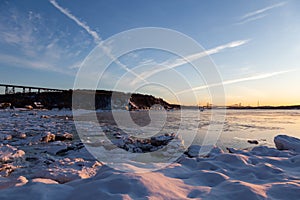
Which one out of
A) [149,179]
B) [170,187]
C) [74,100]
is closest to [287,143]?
[170,187]

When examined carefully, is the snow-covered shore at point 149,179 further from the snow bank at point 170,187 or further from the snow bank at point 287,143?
the snow bank at point 287,143

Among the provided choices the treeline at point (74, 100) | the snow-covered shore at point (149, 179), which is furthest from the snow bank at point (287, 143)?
the treeline at point (74, 100)

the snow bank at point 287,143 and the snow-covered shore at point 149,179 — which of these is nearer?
the snow-covered shore at point 149,179

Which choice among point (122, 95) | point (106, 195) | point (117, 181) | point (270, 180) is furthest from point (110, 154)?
point (122, 95)

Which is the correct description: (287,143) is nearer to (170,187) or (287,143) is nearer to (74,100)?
(170,187)

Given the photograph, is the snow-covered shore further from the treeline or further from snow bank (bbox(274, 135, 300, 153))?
the treeline

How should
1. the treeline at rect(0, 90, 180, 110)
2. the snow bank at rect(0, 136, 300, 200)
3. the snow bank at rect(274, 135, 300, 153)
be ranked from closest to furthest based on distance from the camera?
the snow bank at rect(0, 136, 300, 200)
the snow bank at rect(274, 135, 300, 153)
the treeline at rect(0, 90, 180, 110)

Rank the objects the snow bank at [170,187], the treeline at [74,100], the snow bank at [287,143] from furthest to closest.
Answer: the treeline at [74,100], the snow bank at [287,143], the snow bank at [170,187]

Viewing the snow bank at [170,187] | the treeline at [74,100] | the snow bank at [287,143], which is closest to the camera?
the snow bank at [170,187]

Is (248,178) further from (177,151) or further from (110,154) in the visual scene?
(110,154)

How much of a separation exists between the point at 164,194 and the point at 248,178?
2060mm

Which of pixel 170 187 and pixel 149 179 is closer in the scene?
pixel 170 187

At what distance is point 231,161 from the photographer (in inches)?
205

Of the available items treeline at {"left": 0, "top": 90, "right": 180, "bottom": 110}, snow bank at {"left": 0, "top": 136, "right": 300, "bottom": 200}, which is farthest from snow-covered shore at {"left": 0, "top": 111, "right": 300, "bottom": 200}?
treeline at {"left": 0, "top": 90, "right": 180, "bottom": 110}
